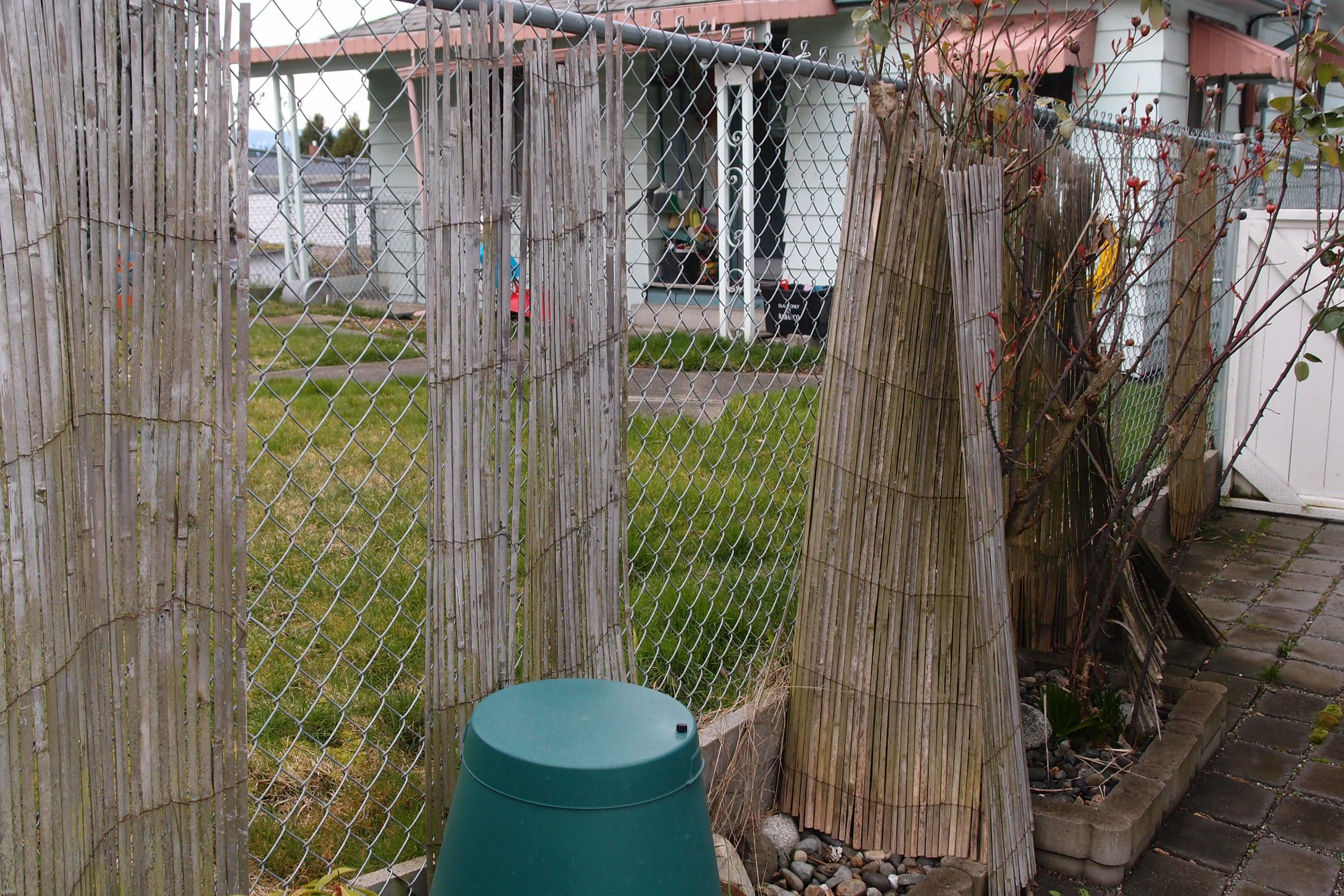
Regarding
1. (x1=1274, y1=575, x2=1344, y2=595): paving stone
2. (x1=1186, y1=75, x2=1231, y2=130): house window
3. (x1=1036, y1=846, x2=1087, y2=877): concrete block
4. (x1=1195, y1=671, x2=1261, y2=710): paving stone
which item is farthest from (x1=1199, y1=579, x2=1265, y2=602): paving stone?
(x1=1186, y1=75, x2=1231, y2=130): house window

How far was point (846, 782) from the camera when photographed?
2.97 meters

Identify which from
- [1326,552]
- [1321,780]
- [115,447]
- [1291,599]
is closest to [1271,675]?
[1321,780]

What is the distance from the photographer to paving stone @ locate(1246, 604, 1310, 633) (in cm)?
480

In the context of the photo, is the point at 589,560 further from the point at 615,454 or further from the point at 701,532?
the point at 701,532

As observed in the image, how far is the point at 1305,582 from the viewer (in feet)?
17.6

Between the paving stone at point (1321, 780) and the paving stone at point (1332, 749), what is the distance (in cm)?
4

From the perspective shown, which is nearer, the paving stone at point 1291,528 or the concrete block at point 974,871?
the concrete block at point 974,871

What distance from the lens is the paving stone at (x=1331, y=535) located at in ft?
19.8

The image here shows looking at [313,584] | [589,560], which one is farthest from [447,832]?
[313,584]

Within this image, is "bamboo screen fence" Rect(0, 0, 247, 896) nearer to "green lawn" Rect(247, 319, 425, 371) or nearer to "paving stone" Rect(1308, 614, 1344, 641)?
"paving stone" Rect(1308, 614, 1344, 641)

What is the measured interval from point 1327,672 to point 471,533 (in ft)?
12.3

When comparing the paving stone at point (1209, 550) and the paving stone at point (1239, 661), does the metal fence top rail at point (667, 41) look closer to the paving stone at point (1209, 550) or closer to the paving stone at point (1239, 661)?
the paving stone at point (1239, 661)

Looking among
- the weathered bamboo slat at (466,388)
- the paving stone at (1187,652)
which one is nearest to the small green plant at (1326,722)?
the paving stone at (1187,652)

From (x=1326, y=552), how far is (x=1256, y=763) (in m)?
2.68
